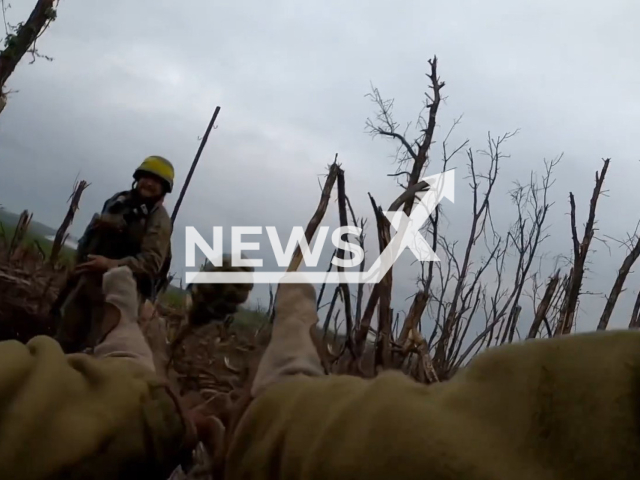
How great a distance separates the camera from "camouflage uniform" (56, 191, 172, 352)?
216 cm

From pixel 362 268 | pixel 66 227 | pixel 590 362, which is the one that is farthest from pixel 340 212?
pixel 66 227

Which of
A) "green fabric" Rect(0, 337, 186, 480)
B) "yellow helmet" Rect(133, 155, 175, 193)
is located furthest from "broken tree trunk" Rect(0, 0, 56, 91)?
"green fabric" Rect(0, 337, 186, 480)

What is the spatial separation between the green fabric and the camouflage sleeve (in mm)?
1386

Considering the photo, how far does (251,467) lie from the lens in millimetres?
601

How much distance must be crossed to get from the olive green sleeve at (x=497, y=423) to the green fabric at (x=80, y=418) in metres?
0.18

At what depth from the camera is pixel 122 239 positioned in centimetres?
223

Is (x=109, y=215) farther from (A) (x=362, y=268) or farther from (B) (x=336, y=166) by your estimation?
(A) (x=362, y=268)

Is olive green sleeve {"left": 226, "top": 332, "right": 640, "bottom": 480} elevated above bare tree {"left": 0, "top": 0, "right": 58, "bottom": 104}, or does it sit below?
below

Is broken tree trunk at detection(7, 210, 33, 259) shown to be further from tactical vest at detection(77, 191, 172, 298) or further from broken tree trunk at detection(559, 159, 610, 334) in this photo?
broken tree trunk at detection(559, 159, 610, 334)

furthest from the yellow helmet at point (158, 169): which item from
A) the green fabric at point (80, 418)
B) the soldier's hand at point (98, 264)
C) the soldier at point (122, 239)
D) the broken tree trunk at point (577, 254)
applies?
the broken tree trunk at point (577, 254)

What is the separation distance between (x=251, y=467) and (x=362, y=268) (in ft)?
10.1

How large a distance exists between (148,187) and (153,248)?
0.87 ft

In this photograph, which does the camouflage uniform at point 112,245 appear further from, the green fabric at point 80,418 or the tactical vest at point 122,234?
the green fabric at point 80,418

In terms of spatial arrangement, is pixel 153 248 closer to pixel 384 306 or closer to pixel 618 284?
pixel 384 306
